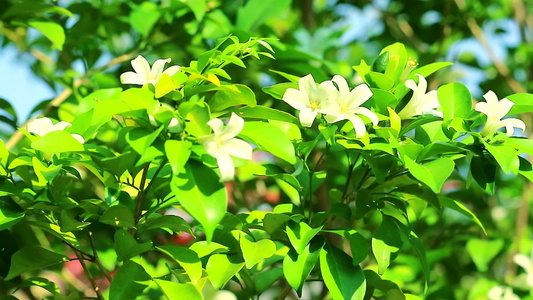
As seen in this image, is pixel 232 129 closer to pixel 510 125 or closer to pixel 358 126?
pixel 358 126

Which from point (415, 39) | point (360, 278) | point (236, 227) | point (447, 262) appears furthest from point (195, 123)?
point (415, 39)

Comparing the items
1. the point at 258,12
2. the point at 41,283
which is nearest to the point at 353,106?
the point at 41,283

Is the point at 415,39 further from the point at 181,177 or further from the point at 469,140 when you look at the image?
the point at 181,177

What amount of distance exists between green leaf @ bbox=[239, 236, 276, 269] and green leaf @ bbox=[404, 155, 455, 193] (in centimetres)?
19

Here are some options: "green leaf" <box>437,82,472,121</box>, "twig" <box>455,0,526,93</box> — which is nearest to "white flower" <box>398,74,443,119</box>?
"green leaf" <box>437,82,472,121</box>

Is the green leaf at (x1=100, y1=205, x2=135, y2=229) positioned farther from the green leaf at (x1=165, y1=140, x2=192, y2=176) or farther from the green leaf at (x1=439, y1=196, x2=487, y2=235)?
the green leaf at (x1=439, y1=196, x2=487, y2=235)

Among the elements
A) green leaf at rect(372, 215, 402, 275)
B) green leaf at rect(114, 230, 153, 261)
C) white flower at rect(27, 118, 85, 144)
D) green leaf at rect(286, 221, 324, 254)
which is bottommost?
green leaf at rect(372, 215, 402, 275)

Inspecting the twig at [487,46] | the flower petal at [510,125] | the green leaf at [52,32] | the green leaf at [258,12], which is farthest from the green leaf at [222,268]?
the twig at [487,46]

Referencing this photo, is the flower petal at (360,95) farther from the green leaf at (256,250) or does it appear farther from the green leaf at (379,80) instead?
the green leaf at (256,250)

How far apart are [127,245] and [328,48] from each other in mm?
840

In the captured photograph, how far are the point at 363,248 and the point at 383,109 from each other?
0.17 meters

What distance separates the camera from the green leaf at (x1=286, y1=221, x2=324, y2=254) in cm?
70

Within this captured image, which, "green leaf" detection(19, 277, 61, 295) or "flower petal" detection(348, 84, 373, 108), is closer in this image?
"flower petal" detection(348, 84, 373, 108)

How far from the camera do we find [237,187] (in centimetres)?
166
